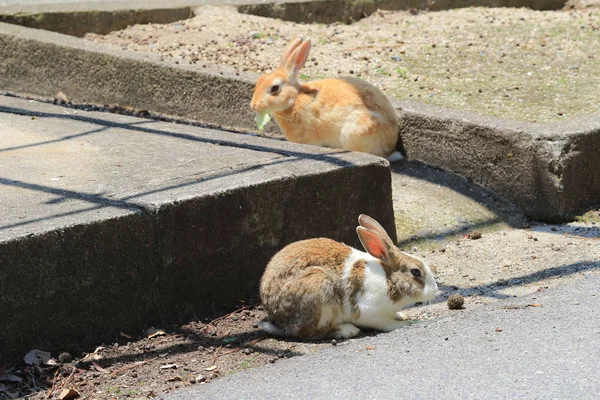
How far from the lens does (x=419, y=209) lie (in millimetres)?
6004

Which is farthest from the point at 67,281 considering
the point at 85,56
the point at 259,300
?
the point at 85,56

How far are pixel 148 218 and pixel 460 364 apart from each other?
1.51m

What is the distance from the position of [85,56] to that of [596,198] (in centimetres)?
410

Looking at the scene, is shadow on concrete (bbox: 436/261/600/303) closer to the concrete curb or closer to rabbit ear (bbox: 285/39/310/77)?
the concrete curb

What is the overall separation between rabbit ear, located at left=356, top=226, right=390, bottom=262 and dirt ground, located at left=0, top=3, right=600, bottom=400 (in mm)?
373

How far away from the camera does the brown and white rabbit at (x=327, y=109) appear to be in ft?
21.0

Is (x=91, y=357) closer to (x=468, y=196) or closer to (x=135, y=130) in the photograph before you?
(x=135, y=130)

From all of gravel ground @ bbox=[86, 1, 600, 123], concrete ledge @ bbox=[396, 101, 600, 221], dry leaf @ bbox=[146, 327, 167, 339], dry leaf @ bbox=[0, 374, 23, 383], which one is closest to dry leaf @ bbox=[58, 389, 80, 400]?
dry leaf @ bbox=[0, 374, 23, 383]

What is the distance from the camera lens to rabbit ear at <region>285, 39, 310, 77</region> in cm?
666

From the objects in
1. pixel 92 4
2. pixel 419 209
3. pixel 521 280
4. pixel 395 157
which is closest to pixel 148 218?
pixel 521 280

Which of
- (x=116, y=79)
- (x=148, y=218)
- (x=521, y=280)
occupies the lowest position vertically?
(x=521, y=280)

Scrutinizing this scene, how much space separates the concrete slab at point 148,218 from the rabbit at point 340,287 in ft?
1.07

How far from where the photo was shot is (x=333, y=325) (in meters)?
4.43

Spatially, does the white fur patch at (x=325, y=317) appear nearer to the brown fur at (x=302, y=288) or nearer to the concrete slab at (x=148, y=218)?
the brown fur at (x=302, y=288)
